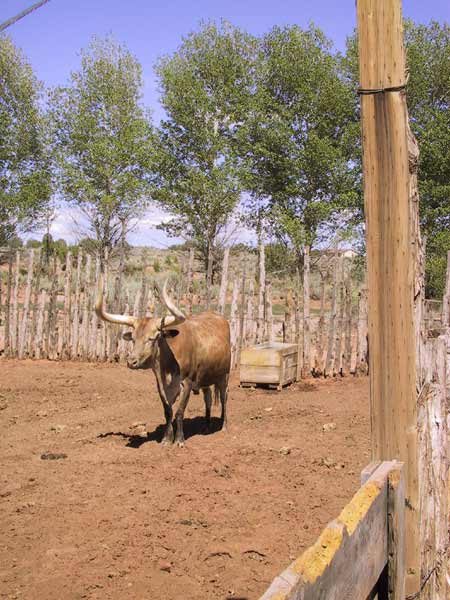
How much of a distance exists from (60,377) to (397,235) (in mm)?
9430

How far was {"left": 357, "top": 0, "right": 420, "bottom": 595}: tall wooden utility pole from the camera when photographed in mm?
2260

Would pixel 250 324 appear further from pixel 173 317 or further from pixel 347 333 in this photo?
pixel 173 317

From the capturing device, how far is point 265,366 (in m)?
10.1

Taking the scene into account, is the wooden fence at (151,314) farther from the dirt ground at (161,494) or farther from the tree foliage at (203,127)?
the tree foliage at (203,127)

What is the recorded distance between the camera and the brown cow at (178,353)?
6.55m

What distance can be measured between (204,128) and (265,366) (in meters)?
15.7

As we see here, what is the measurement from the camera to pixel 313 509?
4656mm

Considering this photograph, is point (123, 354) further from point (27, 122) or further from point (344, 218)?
point (27, 122)

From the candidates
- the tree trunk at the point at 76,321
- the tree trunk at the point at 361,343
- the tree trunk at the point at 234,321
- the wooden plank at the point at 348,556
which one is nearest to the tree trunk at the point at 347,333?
the tree trunk at the point at 361,343

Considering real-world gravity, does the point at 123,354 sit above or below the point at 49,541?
above

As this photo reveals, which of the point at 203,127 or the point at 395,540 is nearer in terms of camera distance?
the point at 395,540

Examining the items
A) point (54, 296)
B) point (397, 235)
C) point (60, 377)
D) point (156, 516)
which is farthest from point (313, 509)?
point (54, 296)

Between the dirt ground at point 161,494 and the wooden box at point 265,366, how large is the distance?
1.01 m

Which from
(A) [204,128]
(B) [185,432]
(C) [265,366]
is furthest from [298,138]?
(B) [185,432]
